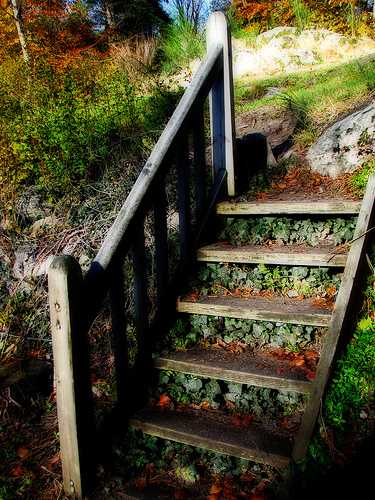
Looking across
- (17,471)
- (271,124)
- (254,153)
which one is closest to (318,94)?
(271,124)

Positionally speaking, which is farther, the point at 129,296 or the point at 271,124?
the point at 271,124

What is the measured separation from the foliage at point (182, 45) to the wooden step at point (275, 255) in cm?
757

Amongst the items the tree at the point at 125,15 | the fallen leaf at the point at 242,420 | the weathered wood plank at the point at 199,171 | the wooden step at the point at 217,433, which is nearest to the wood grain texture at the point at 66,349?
the wooden step at the point at 217,433

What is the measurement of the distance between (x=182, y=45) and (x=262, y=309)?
9082 millimetres

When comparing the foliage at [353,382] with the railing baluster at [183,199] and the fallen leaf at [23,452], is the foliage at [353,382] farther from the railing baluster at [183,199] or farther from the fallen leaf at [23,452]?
the fallen leaf at [23,452]

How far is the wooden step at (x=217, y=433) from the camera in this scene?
228 cm

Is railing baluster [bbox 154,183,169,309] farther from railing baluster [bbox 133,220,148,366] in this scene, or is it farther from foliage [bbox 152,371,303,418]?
foliage [bbox 152,371,303,418]

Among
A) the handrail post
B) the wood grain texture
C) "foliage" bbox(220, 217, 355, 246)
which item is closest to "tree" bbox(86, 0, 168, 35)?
the handrail post

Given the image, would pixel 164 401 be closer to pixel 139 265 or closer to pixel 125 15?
pixel 139 265

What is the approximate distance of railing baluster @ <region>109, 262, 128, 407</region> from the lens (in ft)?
8.63

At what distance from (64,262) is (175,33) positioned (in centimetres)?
978

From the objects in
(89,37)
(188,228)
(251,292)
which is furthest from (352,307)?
(89,37)

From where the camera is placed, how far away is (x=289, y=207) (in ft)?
10.7

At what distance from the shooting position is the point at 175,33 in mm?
10547
